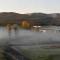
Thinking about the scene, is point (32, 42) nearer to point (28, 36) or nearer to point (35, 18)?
point (28, 36)

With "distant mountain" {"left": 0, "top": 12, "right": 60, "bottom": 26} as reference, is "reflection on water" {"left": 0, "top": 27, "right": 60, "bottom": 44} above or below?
below

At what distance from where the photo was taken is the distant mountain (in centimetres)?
147

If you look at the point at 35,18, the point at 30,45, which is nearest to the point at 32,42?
the point at 30,45

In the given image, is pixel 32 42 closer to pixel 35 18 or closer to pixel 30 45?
pixel 30 45

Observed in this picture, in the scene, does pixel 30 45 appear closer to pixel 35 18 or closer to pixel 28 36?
pixel 28 36

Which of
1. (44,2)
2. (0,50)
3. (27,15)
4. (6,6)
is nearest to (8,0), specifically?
(6,6)

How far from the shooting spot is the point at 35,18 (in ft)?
4.92

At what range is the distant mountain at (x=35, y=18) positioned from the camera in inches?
57.8

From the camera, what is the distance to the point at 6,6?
150cm

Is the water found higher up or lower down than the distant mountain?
lower down

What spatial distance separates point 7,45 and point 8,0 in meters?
0.41

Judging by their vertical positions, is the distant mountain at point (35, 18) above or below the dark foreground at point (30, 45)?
above

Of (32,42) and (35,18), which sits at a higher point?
(35,18)

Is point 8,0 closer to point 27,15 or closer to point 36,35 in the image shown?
point 27,15
